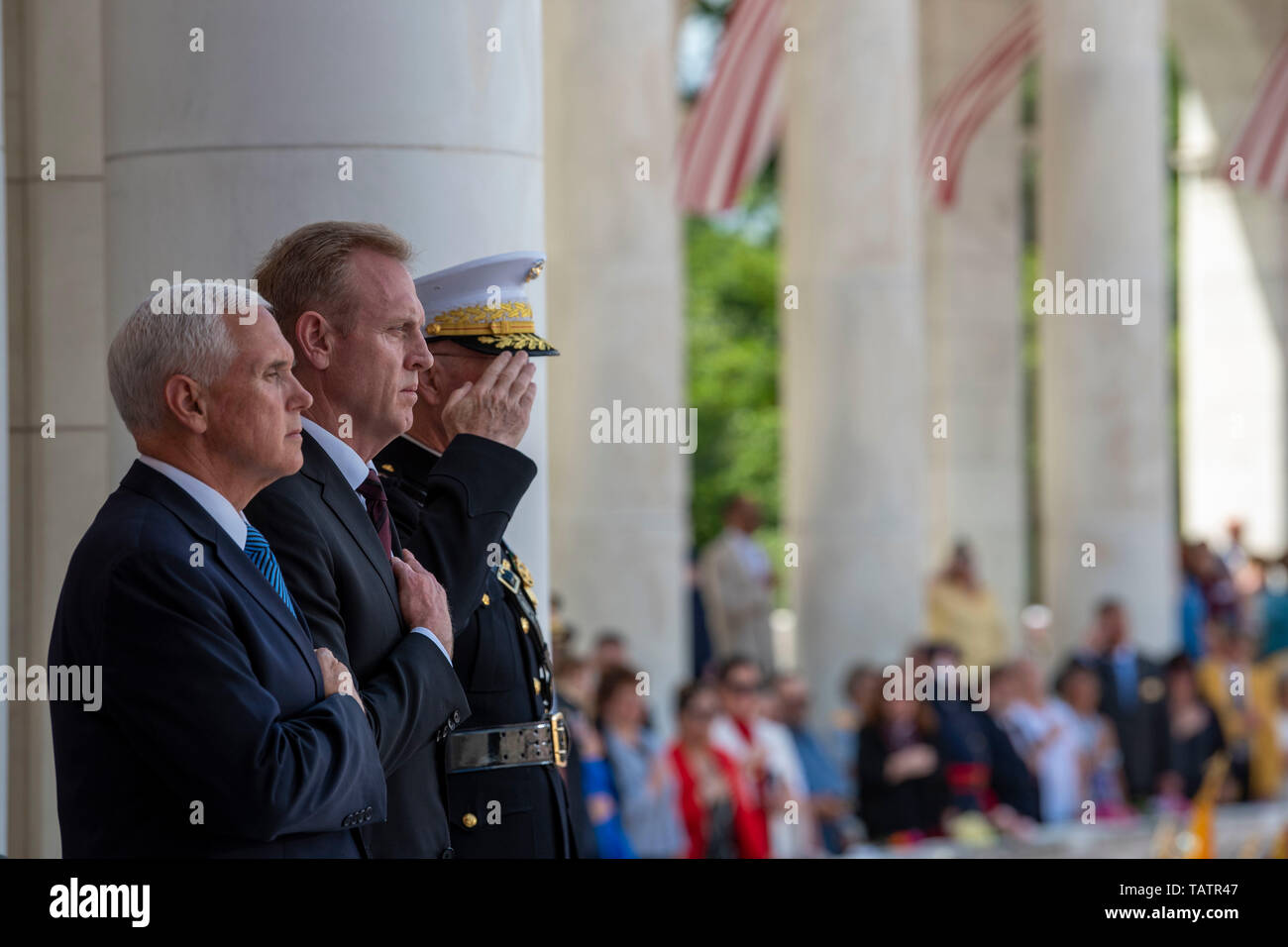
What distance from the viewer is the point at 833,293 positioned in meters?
35.7

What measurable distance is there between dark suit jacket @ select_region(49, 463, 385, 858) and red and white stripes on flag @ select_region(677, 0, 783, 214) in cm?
3092

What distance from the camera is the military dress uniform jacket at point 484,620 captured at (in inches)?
352

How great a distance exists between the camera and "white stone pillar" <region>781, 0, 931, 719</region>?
35.2 metres

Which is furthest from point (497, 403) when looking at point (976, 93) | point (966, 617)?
point (976, 93)

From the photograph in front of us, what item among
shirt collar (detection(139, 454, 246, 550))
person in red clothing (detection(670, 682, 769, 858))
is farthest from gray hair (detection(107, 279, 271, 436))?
person in red clothing (detection(670, 682, 769, 858))

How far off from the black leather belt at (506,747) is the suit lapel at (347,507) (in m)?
1.23

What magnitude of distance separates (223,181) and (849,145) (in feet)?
84.4

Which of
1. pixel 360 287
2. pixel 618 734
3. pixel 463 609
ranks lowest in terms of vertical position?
pixel 618 734

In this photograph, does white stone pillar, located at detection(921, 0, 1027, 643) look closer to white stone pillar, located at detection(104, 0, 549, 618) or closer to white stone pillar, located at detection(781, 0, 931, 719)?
white stone pillar, located at detection(781, 0, 931, 719)

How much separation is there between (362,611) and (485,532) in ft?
2.82

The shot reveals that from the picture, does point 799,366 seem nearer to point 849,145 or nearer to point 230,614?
point 849,145

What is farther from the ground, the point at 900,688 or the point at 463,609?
the point at 463,609
